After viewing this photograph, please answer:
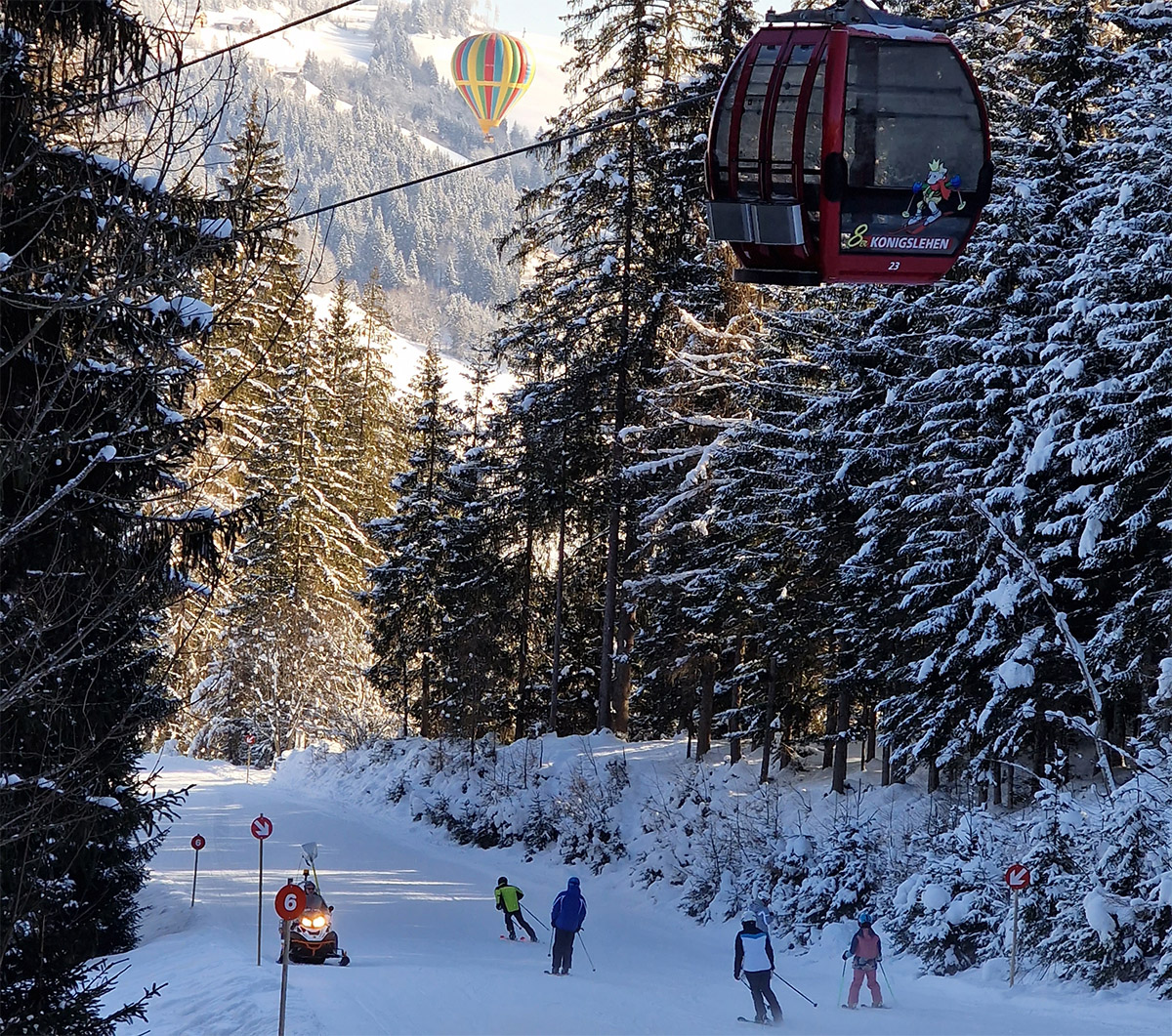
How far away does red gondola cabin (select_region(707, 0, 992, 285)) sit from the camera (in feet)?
31.4

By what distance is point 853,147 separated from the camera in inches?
380

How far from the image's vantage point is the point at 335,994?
14.5 metres

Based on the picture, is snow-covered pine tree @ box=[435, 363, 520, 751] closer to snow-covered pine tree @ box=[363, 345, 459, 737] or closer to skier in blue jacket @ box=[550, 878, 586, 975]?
snow-covered pine tree @ box=[363, 345, 459, 737]

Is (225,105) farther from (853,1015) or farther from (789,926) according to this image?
(789,926)

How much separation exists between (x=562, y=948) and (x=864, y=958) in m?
4.20

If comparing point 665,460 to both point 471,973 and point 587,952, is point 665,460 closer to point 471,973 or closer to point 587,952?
point 587,952

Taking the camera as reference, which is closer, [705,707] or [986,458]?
[986,458]

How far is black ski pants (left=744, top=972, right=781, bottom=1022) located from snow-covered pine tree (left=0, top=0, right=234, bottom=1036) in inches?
270

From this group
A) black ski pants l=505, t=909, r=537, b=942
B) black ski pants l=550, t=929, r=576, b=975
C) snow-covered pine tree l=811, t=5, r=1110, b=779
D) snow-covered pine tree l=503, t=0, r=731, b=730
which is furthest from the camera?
snow-covered pine tree l=503, t=0, r=731, b=730

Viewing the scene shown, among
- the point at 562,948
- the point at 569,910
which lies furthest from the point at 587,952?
the point at 569,910

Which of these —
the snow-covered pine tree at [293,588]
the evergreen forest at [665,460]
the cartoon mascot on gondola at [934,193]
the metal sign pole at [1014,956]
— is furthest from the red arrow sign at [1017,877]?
the snow-covered pine tree at [293,588]

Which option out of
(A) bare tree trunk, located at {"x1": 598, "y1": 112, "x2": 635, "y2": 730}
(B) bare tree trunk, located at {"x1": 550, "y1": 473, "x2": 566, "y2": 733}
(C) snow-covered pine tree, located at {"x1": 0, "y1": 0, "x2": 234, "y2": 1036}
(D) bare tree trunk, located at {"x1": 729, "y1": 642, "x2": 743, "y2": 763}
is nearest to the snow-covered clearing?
(B) bare tree trunk, located at {"x1": 550, "y1": 473, "x2": 566, "y2": 733}

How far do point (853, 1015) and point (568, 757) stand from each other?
14473 millimetres

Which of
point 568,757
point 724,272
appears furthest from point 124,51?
point 568,757
